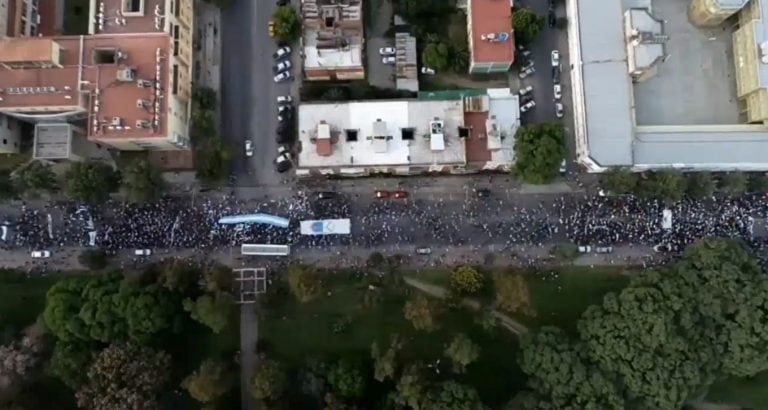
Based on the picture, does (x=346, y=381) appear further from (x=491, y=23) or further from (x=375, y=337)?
(x=491, y=23)

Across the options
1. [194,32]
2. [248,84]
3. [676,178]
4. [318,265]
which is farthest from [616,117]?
[194,32]

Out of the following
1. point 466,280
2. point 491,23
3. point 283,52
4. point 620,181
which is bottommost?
point 466,280

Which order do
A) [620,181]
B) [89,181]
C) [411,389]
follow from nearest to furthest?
1. [411,389]
2. [89,181]
3. [620,181]

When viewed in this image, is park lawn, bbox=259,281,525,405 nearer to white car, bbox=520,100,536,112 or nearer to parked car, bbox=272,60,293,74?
white car, bbox=520,100,536,112

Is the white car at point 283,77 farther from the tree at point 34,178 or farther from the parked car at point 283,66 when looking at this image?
the tree at point 34,178

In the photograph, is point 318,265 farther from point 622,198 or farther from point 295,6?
point 622,198

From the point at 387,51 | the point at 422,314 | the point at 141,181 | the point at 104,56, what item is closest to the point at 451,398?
the point at 422,314
